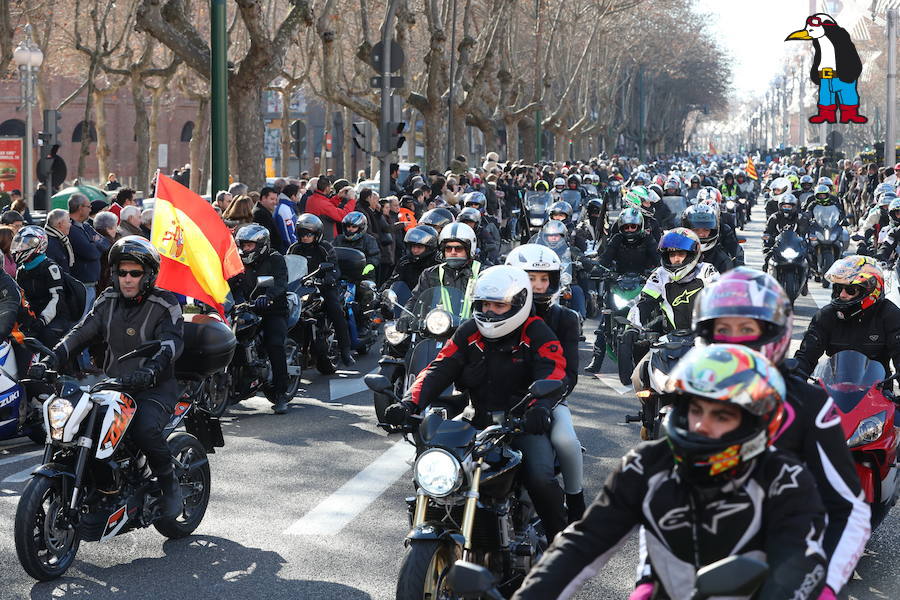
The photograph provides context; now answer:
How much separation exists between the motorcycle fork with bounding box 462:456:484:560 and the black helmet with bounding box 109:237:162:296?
2.76 meters

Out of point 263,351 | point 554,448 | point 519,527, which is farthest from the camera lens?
point 263,351

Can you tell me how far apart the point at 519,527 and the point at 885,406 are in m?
2.01

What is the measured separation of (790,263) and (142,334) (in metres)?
14.0

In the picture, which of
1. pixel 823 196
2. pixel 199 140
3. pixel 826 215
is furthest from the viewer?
pixel 199 140

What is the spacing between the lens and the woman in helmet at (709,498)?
3.53 metres

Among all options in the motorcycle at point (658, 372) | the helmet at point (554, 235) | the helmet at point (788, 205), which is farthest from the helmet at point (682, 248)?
the helmet at point (788, 205)

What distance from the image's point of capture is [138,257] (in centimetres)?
764

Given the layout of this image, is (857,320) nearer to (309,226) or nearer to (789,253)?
(309,226)

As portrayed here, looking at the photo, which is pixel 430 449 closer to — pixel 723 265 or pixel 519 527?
pixel 519 527

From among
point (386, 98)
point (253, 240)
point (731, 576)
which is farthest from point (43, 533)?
point (386, 98)

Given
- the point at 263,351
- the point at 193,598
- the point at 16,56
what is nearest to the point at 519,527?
the point at 193,598

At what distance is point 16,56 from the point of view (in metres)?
27.8

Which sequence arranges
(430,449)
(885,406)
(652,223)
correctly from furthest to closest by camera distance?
(652,223) < (885,406) < (430,449)

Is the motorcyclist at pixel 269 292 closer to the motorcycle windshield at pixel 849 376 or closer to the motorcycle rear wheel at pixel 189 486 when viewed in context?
the motorcycle rear wheel at pixel 189 486
